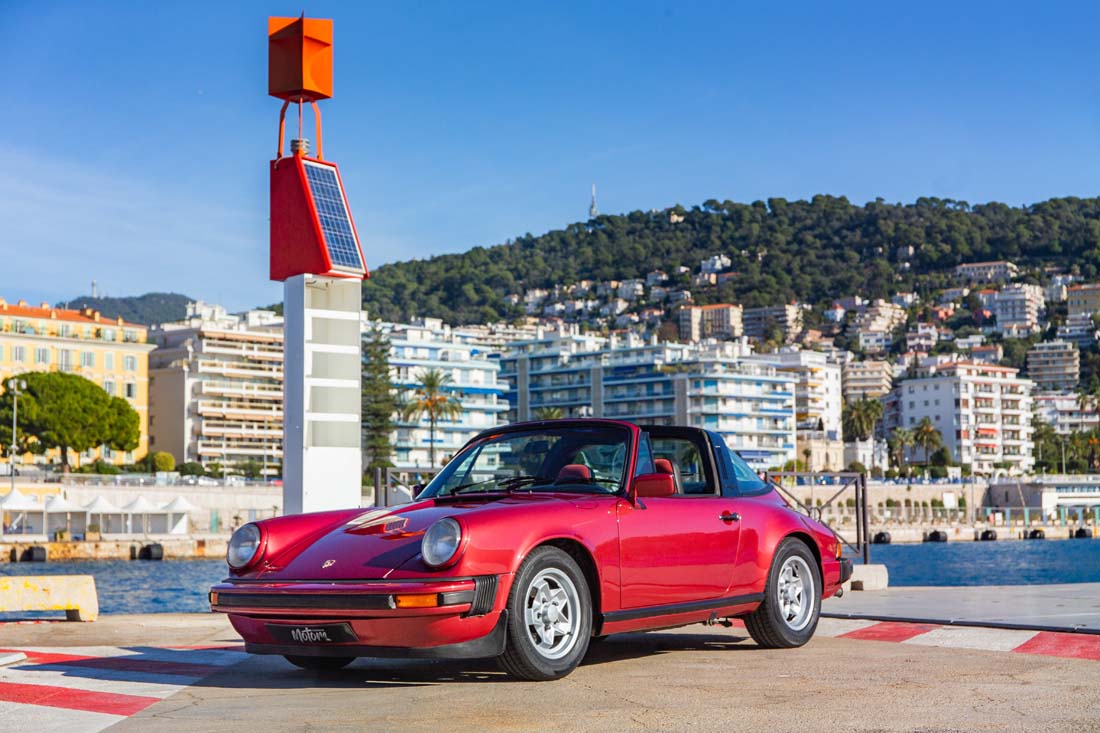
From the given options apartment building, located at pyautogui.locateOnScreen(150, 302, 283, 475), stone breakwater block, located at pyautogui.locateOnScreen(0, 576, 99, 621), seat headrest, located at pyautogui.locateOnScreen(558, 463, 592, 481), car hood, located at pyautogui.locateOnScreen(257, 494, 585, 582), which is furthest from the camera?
apartment building, located at pyautogui.locateOnScreen(150, 302, 283, 475)

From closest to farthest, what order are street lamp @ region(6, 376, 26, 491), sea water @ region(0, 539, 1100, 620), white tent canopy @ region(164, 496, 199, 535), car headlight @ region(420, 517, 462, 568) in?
car headlight @ region(420, 517, 462, 568) < sea water @ region(0, 539, 1100, 620) < white tent canopy @ region(164, 496, 199, 535) < street lamp @ region(6, 376, 26, 491)

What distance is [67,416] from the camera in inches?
4289

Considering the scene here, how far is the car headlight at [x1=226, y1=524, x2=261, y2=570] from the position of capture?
26.8 ft

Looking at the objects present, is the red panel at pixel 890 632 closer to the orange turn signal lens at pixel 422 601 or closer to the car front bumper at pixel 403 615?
the car front bumper at pixel 403 615

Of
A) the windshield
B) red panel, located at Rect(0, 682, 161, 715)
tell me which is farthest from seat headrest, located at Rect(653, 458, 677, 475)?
red panel, located at Rect(0, 682, 161, 715)

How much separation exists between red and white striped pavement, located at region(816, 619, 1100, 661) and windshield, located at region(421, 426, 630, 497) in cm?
256

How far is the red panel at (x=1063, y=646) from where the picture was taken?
8656 millimetres

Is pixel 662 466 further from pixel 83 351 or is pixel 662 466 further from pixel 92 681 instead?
pixel 83 351

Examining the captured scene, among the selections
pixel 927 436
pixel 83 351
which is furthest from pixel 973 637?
pixel 927 436

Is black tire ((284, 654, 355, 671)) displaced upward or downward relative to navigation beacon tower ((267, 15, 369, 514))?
downward

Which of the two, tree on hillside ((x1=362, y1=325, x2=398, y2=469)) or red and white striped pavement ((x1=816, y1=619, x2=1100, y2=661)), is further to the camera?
tree on hillside ((x1=362, y1=325, x2=398, y2=469))

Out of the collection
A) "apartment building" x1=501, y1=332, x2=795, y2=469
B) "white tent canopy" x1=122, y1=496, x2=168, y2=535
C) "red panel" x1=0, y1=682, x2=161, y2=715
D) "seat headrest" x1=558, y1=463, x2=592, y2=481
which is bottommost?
"white tent canopy" x1=122, y1=496, x2=168, y2=535

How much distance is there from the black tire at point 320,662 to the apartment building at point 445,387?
429ft

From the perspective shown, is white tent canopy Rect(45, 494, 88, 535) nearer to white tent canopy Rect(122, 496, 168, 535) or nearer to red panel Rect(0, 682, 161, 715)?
white tent canopy Rect(122, 496, 168, 535)
